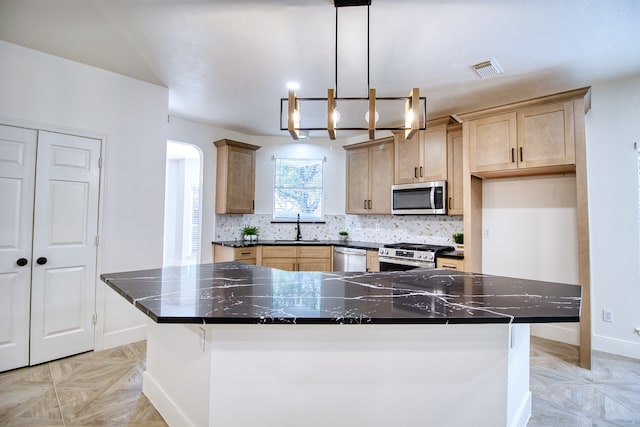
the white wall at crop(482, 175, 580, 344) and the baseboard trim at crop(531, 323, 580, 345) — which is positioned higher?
the white wall at crop(482, 175, 580, 344)

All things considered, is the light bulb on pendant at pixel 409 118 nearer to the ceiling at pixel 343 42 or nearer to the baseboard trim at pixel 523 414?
the ceiling at pixel 343 42

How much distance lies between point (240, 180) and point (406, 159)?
2497 mm

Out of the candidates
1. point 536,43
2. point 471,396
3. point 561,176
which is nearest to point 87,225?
point 471,396

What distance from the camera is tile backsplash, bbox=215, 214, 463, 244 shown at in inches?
172

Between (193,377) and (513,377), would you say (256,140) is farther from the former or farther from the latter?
(513,377)

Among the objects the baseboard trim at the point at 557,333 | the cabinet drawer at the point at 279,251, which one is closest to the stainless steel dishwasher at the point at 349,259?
the cabinet drawer at the point at 279,251

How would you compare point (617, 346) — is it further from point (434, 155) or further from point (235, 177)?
point (235, 177)

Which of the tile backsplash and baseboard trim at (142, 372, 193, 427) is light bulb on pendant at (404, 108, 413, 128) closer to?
baseboard trim at (142, 372, 193, 427)

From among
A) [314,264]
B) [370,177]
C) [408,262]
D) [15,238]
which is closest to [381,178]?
[370,177]

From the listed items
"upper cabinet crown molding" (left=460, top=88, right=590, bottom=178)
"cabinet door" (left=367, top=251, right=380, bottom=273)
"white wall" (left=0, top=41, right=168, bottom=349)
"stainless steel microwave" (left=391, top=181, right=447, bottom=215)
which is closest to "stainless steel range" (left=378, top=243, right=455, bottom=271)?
"cabinet door" (left=367, top=251, right=380, bottom=273)

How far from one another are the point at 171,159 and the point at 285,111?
418 centimetres

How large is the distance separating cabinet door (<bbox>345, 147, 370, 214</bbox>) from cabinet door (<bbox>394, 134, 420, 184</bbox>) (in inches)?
22.4

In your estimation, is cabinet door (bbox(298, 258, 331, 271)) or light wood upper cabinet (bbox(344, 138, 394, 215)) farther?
cabinet door (bbox(298, 258, 331, 271))

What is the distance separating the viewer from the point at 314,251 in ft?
15.7
